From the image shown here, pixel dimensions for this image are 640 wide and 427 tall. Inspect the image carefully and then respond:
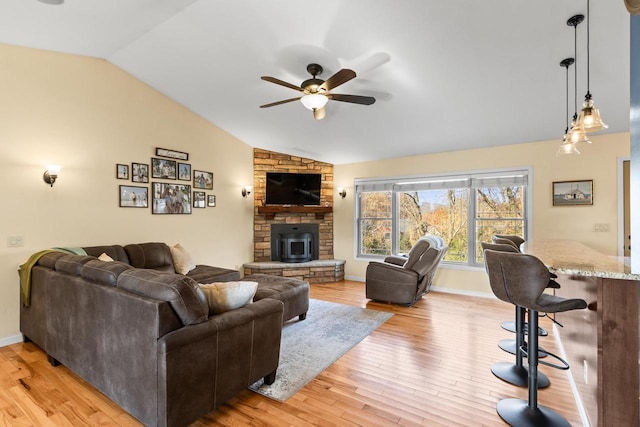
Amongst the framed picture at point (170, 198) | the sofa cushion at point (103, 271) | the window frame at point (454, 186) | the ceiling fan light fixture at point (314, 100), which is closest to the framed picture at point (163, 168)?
the framed picture at point (170, 198)

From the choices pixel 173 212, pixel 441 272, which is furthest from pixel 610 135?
pixel 173 212

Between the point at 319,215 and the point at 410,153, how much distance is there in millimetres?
2205

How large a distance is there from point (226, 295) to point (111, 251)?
8.37 feet

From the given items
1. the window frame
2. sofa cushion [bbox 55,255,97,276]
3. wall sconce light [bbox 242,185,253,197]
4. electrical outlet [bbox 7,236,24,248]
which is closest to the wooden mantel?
wall sconce light [bbox 242,185,253,197]

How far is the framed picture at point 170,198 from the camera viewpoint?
180 inches

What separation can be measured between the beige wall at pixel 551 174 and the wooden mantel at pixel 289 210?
5.28ft

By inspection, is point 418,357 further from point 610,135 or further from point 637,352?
point 610,135

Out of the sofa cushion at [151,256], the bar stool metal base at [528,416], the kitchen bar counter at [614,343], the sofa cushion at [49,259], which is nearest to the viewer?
the kitchen bar counter at [614,343]

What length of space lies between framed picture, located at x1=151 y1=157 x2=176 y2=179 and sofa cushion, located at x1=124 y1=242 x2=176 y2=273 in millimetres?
1038

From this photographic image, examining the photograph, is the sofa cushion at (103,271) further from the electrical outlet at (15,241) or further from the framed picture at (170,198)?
the framed picture at (170,198)

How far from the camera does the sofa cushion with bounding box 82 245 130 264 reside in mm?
3666

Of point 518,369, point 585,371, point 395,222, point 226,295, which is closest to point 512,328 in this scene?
point 518,369

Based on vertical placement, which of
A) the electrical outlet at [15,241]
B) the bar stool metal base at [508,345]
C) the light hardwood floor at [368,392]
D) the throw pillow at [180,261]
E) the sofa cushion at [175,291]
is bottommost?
the light hardwood floor at [368,392]

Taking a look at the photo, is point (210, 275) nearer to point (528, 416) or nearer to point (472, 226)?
point (528, 416)
